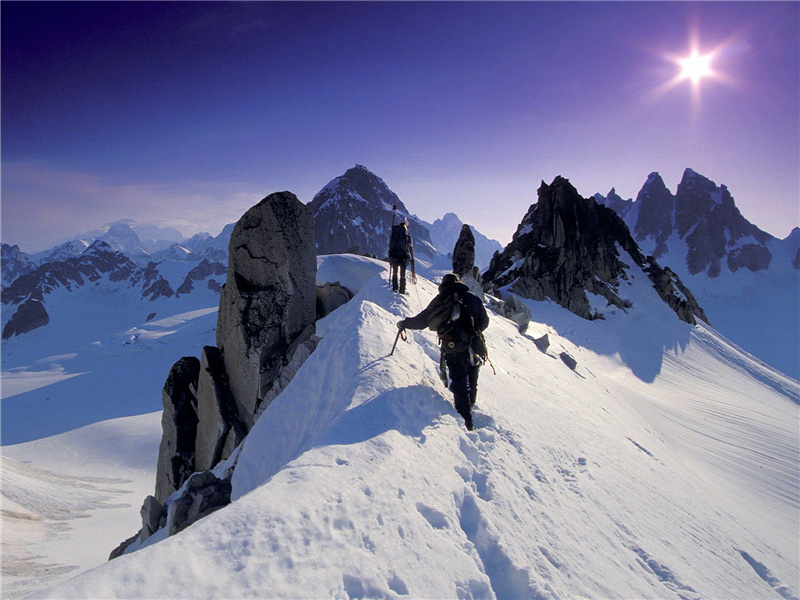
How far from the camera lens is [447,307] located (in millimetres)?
6945

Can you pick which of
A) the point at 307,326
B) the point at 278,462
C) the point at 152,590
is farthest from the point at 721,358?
the point at 152,590

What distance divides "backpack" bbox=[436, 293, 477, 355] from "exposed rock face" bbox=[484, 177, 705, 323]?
30587mm

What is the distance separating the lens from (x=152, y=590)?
249 cm

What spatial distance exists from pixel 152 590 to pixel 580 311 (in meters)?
37.6

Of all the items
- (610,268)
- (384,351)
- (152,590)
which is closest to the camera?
(152,590)

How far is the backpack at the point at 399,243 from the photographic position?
1291 cm

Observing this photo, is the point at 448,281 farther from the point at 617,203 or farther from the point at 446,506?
the point at 617,203

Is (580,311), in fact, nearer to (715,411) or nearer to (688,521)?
(715,411)

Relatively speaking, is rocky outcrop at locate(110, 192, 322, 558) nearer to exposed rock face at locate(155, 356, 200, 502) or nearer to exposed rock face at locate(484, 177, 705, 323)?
exposed rock face at locate(155, 356, 200, 502)

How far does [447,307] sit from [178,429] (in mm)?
12197

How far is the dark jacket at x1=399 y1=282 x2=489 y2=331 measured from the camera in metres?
6.85

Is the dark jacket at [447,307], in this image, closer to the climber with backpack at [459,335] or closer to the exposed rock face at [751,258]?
the climber with backpack at [459,335]

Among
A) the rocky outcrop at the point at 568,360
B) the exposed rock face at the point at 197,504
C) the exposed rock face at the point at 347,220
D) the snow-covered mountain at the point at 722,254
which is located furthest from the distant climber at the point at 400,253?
the exposed rock face at the point at 347,220

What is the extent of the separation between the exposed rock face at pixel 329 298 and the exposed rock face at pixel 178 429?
5178 millimetres
